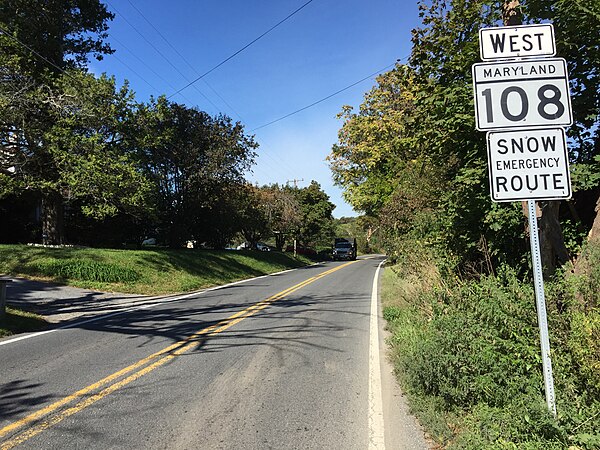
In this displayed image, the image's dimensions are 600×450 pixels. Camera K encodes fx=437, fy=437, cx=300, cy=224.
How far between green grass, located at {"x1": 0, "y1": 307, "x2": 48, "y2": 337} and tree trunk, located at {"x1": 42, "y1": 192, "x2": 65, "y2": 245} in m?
12.2

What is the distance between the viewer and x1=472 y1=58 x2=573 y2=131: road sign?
12.4ft

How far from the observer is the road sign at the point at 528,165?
12.1ft

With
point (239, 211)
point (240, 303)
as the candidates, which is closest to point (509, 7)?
point (240, 303)

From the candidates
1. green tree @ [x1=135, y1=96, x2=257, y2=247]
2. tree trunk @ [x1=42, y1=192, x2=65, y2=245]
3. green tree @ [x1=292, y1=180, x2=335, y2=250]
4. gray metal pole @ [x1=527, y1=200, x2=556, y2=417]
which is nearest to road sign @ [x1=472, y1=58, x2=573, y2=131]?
gray metal pole @ [x1=527, y1=200, x2=556, y2=417]

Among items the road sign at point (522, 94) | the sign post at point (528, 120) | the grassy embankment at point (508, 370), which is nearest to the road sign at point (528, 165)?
the sign post at point (528, 120)

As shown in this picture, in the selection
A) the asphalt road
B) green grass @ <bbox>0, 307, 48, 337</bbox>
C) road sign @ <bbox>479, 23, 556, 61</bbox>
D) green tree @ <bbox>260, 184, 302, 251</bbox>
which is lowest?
the asphalt road

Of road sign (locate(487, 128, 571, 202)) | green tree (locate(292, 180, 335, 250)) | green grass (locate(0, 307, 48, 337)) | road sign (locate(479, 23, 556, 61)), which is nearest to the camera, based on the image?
road sign (locate(487, 128, 571, 202))

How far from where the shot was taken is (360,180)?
33.0m

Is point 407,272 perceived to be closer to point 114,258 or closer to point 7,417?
point 7,417

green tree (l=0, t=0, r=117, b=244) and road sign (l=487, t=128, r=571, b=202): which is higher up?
green tree (l=0, t=0, r=117, b=244)

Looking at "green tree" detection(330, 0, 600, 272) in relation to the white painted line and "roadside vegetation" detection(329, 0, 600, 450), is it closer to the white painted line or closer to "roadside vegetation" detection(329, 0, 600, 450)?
"roadside vegetation" detection(329, 0, 600, 450)

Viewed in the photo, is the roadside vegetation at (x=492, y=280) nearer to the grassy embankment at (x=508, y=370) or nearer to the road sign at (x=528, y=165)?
the grassy embankment at (x=508, y=370)

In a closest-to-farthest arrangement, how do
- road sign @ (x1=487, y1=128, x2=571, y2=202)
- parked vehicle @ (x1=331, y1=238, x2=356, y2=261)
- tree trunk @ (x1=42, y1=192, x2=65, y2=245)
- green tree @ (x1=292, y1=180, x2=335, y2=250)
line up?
road sign @ (x1=487, y1=128, x2=571, y2=202), tree trunk @ (x1=42, y1=192, x2=65, y2=245), parked vehicle @ (x1=331, y1=238, x2=356, y2=261), green tree @ (x1=292, y1=180, x2=335, y2=250)

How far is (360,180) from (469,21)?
84.3ft
